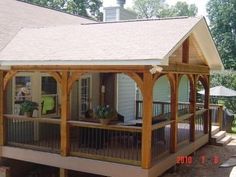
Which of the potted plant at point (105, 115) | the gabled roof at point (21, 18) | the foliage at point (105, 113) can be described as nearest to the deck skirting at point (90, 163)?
the potted plant at point (105, 115)

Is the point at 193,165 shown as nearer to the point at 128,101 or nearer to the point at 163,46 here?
the point at 163,46

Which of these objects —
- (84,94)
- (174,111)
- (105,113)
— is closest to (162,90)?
(84,94)

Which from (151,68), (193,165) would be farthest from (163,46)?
(193,165)

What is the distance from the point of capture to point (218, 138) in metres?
14.9

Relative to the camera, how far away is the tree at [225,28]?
40.5 metres

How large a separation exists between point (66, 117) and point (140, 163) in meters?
2.36

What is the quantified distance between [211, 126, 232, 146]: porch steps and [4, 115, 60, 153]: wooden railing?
625 centimetres

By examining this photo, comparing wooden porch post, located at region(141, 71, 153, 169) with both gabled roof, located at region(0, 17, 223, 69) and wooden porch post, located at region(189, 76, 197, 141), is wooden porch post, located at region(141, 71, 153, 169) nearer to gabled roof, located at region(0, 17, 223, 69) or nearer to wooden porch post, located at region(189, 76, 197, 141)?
gabled roof, located at region(0, 17, 223, 69)

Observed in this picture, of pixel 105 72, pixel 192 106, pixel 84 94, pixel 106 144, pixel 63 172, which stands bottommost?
pixel 63 172

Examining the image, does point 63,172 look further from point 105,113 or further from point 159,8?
point 159,8

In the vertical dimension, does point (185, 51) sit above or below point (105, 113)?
above

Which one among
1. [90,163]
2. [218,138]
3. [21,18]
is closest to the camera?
[90,163]

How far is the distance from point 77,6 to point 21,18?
29.0m

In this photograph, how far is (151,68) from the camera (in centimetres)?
825
